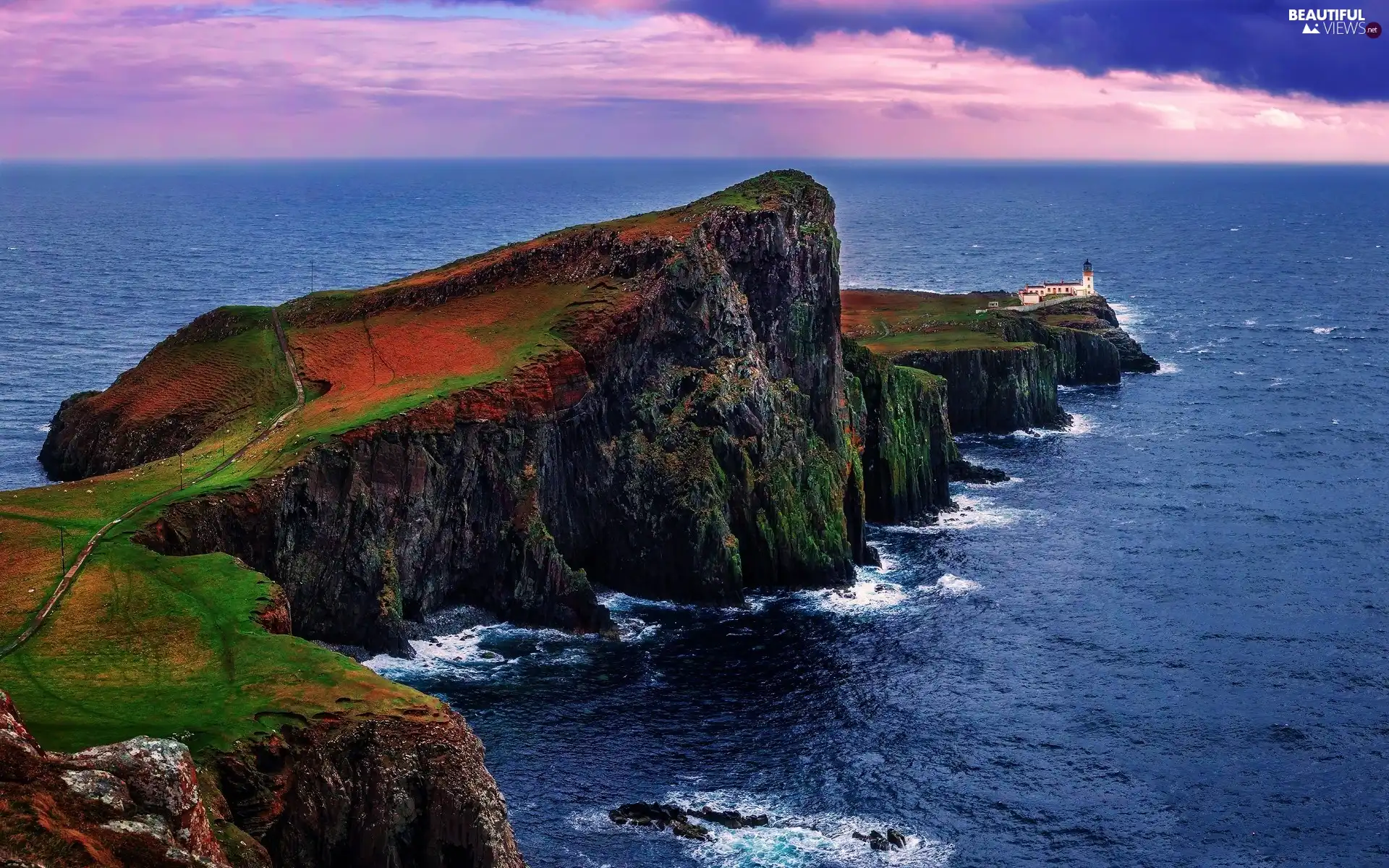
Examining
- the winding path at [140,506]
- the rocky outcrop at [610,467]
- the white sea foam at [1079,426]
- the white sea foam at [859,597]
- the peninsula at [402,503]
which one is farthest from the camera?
the white sea foam at [1079,426]

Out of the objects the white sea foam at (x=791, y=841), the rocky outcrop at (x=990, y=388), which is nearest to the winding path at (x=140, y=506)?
the white sea foam at (x=791, y=841)

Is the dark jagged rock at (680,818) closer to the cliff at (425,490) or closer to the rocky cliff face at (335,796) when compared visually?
the rocky cliff face at (335,796)

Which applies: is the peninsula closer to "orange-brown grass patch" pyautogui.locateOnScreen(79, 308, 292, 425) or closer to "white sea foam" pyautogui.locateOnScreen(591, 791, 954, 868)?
"orange-brown grass patch" pyautogui.locateOnScreen(79, 308, 292, 425)

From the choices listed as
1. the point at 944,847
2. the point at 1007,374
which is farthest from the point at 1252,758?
the point at 1007,374

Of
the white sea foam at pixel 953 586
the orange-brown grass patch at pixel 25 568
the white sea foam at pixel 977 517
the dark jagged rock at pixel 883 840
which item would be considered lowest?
the dark jagged rock at pixel 883 840

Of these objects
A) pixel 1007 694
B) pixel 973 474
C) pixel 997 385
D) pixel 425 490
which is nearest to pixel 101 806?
pixel 425 490

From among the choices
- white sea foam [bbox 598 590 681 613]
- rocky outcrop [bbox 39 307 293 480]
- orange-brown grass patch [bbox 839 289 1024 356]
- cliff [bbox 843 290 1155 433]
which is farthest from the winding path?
cliff [bbox 843 290 1155 433]

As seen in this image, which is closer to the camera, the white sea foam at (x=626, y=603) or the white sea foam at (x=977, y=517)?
the white sea foam at (x=626, y=603)
